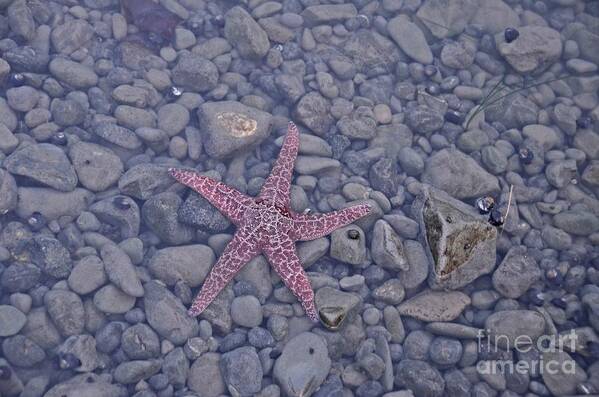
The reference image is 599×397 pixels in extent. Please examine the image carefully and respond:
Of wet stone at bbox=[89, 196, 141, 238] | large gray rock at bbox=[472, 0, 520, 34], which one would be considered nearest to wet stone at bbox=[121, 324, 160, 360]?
wet stone at bbox=[89, 196, 141, 238]

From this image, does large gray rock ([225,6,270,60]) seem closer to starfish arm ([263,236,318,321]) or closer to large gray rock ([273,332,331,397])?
starfish arm ([263,236,318,321])

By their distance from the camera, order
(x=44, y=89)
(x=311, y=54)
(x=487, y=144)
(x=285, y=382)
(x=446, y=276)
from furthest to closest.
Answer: (x=311, y=54) < (x=487, y=144) < (x=44, y=89) < (x=446, y=276) < (x=285, y=382)

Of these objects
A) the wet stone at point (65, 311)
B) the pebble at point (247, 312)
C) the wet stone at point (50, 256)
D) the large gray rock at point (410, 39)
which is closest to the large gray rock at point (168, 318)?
the pebble at point (247, 312)

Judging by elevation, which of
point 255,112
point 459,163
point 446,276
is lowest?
point 446,276

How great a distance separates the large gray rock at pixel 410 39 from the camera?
430 inches

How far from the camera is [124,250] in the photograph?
8.22m

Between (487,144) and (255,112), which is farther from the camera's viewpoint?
(487,144)

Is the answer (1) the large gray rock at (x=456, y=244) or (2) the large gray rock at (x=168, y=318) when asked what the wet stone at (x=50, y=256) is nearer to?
(2) the large gray rock at (x=168, y=318)

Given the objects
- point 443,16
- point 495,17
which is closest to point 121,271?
point 443,16

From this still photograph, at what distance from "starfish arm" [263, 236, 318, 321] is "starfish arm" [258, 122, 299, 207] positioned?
0.77 m

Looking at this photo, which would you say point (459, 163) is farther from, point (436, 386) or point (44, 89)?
point (44, 89)

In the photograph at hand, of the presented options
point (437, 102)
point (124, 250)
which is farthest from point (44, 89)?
point (437, 102)

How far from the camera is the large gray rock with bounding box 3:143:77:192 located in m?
8.19

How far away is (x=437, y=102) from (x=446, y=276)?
13.1 ft
